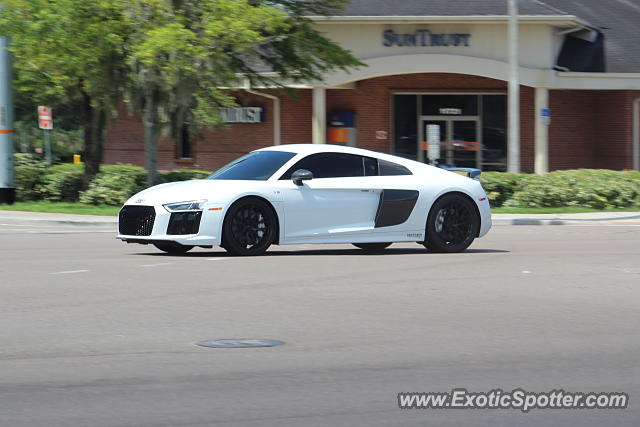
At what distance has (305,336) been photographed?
8281mm

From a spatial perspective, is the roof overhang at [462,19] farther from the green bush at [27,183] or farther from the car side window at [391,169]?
the car side window at [391,169]

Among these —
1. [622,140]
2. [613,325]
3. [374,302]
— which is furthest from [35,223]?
[622,140]

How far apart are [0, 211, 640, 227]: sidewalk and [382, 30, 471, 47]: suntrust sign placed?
1245 cm

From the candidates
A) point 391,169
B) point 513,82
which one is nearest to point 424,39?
point 513,82

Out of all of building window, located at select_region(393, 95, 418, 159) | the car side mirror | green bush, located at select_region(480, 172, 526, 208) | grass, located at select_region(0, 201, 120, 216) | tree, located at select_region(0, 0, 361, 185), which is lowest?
grass, located at select_region(0, 201, 120, 216)

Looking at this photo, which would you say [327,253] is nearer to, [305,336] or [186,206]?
[186,206]

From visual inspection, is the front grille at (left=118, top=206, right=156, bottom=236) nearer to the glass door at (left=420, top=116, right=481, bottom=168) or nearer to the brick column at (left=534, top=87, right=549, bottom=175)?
the brick column at (left=534, top=87, right=549, bottom=175)

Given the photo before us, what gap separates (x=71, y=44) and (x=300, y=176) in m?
11.8

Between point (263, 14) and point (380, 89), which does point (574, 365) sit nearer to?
point (263, 14)

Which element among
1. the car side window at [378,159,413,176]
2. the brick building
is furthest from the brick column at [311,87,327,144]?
the car side window at [378,159,413,176]

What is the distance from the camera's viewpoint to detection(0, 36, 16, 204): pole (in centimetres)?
2503

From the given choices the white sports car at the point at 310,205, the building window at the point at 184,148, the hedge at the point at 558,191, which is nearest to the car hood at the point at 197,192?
the white sports car at the point at 310,205

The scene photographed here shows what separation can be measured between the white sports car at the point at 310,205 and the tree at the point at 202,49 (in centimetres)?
949

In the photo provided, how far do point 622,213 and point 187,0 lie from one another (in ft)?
35.3
